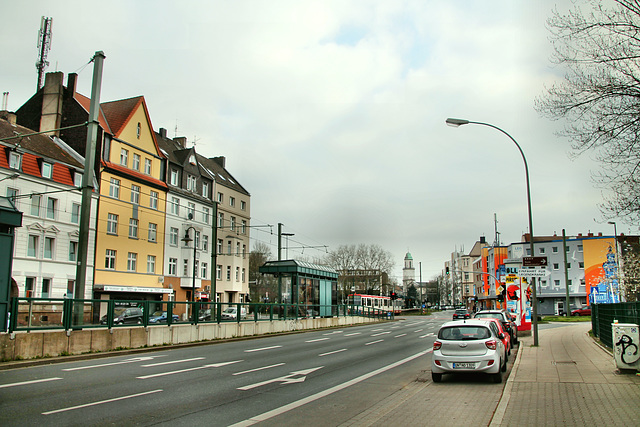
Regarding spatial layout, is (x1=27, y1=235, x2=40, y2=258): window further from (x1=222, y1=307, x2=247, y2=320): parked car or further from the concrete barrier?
the concrete barrier

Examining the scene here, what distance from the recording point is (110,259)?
39531 mm

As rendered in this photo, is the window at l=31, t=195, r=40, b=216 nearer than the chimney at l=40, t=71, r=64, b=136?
Yes

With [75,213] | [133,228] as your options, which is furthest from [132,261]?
[75,213]

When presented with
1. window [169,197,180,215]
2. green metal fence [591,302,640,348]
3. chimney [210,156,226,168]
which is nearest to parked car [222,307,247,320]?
green metal fence [591,302,640,348]

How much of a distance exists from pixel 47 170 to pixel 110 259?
326 inches

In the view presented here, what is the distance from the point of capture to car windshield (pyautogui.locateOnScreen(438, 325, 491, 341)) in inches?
468

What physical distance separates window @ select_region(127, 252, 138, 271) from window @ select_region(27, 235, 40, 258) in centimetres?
860

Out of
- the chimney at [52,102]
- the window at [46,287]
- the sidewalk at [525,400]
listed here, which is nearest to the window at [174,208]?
the chimney at [52,102]

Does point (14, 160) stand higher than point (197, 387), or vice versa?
point (14, 160)

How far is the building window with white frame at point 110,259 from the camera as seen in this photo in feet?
128

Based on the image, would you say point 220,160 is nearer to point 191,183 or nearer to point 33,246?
point 191,183

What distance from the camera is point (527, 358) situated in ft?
52.8

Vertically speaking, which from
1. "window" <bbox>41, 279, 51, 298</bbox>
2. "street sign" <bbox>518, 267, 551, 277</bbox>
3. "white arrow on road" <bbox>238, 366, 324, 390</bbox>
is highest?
"street sign" <bbox>518, 267, 551, 277</bbox>

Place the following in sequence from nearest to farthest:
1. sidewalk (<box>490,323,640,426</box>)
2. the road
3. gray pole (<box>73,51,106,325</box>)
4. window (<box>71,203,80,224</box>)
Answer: sidewalk (<box>490,323,640,426</box>) → the road → gray pole (<box>73,51,106,325</box>) → window (<box>71,203,80,224</box>)
